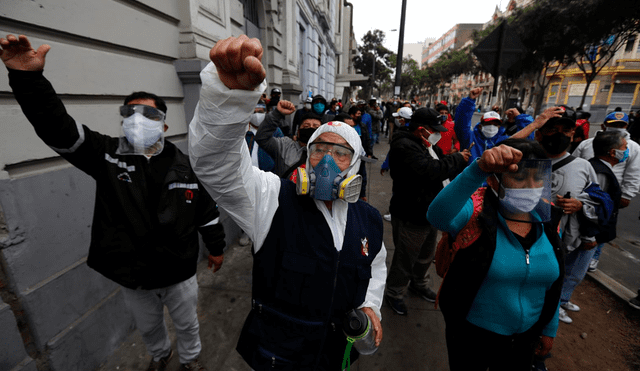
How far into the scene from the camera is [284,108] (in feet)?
9.33

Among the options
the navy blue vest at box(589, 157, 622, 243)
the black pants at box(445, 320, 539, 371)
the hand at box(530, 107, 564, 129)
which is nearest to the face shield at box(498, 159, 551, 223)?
the hand at box(530, 107, 564, 129)

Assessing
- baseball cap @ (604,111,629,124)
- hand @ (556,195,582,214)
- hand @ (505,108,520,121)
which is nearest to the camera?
hand @ (556,195,582,214)

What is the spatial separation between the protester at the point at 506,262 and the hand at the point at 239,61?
1.14 metres

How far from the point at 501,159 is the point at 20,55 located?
232 cm

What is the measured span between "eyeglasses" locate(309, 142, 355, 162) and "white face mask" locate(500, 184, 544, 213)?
0.90 meters

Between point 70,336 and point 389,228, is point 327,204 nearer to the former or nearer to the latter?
point 70,336

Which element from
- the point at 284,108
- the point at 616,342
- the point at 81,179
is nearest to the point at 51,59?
the point at 81,179

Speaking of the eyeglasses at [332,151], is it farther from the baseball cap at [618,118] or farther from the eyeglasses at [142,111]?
the baseball cap at [618,118]

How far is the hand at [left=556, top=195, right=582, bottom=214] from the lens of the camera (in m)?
2.62

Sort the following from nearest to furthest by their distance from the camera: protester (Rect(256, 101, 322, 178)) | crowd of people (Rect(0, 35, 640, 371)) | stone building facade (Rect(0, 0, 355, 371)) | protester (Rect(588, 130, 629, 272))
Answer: crowd of people (Rect(0, 35, 640, 371)) → stone building facade (Rect(0, 0, 355, 371)) → protester (Rect(588, 130, 629, 272)) → protester (Rect(256, 101, 322, 178))

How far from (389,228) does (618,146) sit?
325cm

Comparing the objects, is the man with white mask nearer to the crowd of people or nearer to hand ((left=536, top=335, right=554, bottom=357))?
the crowd of people

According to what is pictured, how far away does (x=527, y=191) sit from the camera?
1625 mm

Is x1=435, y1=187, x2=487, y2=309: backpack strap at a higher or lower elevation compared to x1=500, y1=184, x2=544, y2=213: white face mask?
lower
